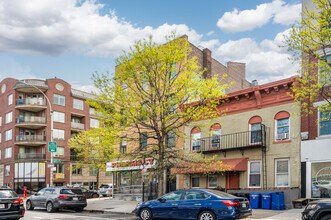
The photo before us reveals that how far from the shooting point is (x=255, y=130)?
24500mm

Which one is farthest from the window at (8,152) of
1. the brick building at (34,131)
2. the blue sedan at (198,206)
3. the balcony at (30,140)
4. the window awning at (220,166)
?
the blue sedan at (198,206)

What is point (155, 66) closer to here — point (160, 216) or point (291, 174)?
point (160, 216)

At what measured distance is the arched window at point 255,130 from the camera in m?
24.1

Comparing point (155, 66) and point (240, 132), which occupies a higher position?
point (155, 66)

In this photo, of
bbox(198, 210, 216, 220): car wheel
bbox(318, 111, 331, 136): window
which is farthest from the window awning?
bbox(198, 210, 216, 220): car wheel

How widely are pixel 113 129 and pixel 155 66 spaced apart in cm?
396

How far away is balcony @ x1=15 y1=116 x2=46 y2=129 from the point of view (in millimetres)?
59781

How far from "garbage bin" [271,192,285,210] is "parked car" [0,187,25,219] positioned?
1211 cm

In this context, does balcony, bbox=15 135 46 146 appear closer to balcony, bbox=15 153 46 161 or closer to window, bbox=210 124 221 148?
balcony, bbox=15 153 46 161

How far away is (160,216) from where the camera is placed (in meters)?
16.8

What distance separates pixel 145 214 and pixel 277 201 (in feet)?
24.1

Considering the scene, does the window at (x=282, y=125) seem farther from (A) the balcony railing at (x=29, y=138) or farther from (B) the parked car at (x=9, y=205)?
(A) the balcony railing at (x=29, y=138)

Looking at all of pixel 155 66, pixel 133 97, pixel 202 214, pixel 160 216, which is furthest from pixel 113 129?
pixel 202 214

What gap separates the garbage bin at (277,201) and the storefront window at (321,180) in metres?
1.80
